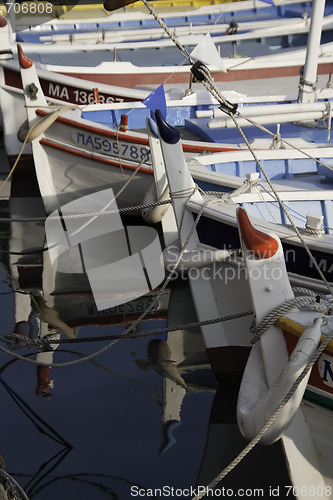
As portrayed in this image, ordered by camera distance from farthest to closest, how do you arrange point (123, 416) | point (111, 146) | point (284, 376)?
point (111, 146)
point (123, 416)
point (284, 376)

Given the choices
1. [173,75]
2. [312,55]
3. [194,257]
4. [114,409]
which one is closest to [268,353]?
[194,257]

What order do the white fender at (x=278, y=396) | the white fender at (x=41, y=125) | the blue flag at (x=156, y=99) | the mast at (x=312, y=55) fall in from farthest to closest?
the white fender at (x=41, y=125), the mast at (x=312, y=55), the blue flag at (x=156, y=99), the white fender at (x=278, y=396)

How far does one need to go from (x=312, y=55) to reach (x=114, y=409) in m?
5.75

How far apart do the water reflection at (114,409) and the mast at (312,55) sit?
3435 millimetres

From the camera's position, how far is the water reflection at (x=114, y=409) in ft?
17.6

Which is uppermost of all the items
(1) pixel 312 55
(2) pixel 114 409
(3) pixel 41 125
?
(1) pixel 312 55

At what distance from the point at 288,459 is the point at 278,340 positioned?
79 cm

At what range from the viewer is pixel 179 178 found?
5.87 m

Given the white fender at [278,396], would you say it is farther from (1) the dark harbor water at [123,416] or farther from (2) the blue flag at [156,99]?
(2) the blue flag at [156,99]

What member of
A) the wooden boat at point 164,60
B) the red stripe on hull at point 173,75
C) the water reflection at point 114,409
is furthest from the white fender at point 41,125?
the red stripe on hull at point 173,75

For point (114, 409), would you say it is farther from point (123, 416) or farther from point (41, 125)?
point (41, 125)

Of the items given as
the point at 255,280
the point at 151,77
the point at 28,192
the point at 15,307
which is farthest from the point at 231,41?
the point at 255,280

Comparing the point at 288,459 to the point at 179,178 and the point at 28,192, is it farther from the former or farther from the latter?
the point at 28,192

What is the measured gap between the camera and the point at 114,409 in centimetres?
616
